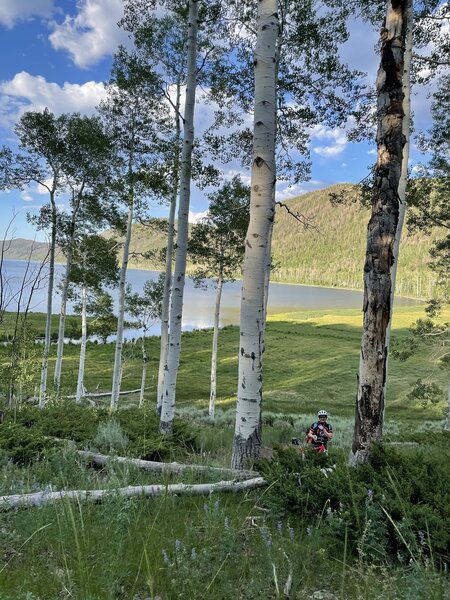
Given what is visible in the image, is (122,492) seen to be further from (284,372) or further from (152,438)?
(284,372)

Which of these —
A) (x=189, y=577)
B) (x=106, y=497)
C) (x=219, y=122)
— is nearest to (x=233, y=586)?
(x=189, y=577)

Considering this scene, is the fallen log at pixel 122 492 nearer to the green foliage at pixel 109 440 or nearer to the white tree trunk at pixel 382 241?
the white tree trunk at pixel 382 241

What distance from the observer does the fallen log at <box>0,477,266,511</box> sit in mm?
2596

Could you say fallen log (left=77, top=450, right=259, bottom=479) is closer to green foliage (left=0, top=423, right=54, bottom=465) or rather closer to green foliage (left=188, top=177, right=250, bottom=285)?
green foliage (left=0, top=423, right=54, bottom=465)

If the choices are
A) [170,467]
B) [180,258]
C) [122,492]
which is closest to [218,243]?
[180,258]

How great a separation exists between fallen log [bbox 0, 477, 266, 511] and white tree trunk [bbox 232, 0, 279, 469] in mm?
907

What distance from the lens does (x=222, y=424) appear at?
53.1 ft

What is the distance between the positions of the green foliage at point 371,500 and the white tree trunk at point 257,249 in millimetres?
779

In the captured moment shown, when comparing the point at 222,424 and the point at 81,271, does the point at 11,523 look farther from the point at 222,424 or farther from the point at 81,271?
the point at 81,271

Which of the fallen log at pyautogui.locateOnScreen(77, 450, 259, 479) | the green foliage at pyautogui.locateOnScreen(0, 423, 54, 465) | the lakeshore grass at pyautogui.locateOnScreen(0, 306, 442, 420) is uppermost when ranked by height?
the fallen log at pyautogui.locateOnScreen(77, 450, 259, 479)

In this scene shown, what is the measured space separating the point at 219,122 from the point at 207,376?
90.8 ft

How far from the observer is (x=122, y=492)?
2680 mm

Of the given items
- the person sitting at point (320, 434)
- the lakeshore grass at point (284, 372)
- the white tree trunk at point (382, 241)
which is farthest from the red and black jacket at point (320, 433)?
the lakeshore grass at point (284, 372)

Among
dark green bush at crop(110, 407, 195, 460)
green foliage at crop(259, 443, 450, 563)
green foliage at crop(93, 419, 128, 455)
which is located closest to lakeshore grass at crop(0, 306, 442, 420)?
dark green bush at crop(110, 407, 195, 460)
